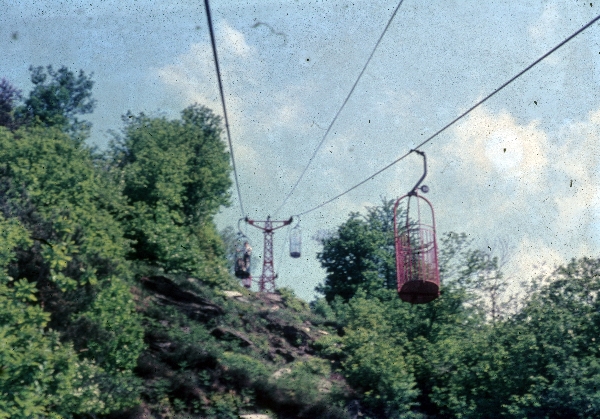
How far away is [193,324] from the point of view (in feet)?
89.5

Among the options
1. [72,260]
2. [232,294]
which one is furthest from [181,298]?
[72,260]

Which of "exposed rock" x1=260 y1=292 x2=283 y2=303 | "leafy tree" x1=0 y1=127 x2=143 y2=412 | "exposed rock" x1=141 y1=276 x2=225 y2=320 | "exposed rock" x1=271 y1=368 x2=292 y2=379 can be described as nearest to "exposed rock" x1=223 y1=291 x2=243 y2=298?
"exposed rock" x1=260 y1=292 x2=283 y2=303

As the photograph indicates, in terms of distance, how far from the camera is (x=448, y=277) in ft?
94.8

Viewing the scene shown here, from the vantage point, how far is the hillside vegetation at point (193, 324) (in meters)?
17.2

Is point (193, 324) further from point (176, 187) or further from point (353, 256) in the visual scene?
point (353, 256)

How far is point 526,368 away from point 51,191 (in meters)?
19.4

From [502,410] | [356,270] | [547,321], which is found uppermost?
[356,270]

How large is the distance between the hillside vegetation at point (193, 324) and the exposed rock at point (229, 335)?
7 centimetres

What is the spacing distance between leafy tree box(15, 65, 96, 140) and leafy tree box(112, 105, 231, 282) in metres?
7.28

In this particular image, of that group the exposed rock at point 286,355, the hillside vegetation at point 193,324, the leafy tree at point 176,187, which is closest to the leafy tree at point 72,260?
the hillside vegetation at point 193,324

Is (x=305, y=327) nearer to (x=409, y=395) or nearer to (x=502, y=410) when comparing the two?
(x=409, y=395)

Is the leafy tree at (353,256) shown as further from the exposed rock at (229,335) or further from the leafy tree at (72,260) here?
the leafy tree at (72,260)

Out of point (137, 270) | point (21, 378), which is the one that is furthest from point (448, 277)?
point (21, 378)

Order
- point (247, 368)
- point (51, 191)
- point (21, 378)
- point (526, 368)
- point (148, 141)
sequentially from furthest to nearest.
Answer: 1. point (148, 141)
2. point (247, 368)
3. point (526, 368)
4. point (51, 191)
5. point (21, 378)
